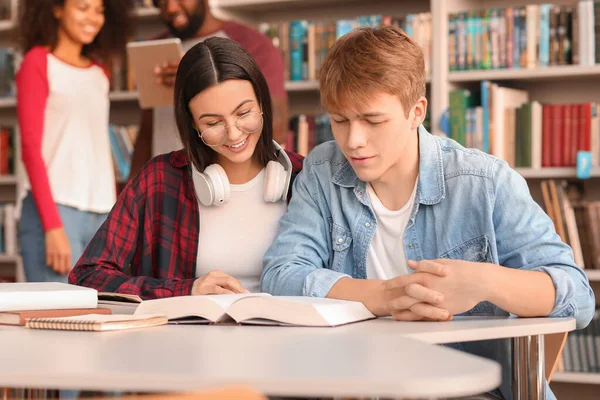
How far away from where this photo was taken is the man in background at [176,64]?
2508 millimetres

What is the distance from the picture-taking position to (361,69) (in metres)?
1.45

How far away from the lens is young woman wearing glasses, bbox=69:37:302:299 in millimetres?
1694

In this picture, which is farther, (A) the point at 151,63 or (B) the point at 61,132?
(B) the point at 61,132

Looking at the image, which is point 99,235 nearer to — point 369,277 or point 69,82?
point 369,277

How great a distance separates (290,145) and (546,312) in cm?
206

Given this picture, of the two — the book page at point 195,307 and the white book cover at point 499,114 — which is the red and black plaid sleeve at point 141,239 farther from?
the white book cover at point 499,114

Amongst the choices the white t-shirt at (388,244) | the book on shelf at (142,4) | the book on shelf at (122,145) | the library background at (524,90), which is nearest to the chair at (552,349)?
the white t-shirt at (388,244)

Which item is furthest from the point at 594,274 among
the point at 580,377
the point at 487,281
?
the point at 487,281

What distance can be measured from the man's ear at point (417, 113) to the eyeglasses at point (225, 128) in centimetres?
34

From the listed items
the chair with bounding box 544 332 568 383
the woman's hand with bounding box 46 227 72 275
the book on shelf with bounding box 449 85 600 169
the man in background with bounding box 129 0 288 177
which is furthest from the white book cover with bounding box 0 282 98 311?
the book on shelf with bounding box 449 85 600 169

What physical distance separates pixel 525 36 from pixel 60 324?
Result: 7.13 ft

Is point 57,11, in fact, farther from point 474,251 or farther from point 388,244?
point 474,251

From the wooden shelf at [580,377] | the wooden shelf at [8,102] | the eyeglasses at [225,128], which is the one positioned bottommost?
the wooden shelf at [580,377]

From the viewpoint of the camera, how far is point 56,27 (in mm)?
2826
